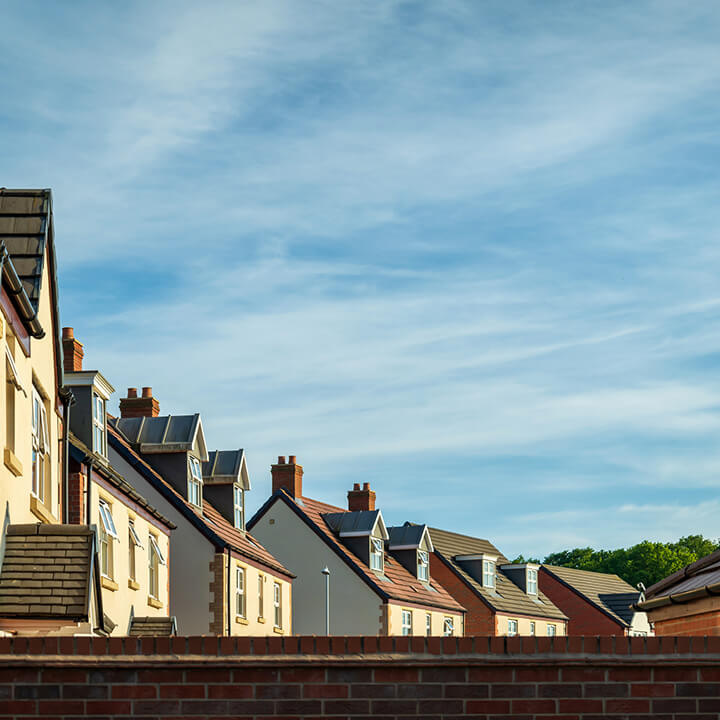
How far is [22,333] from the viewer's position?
583 inches

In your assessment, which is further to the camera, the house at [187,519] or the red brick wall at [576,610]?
the red brick wall at [576,610]

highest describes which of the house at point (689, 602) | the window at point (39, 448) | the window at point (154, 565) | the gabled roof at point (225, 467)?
the gabled roof at point (225, 467)

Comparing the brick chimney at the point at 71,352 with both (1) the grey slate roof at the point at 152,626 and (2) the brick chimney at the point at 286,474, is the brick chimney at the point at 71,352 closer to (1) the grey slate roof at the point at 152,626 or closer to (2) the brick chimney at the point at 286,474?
(1) the grey slate roof at the point at 152,626

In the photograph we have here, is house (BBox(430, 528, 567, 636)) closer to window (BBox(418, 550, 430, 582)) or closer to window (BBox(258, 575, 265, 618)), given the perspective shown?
window (BBox(418, 550, 430, 582))

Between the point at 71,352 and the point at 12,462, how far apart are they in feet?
43.4

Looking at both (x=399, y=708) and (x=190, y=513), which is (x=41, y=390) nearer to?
(x=399, y=708)

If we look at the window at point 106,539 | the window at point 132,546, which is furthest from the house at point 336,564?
the window at point 106,539

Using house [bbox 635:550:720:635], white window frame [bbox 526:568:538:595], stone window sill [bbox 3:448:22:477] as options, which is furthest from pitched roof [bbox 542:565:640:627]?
stone window sill [bbox 3:448:22:477]

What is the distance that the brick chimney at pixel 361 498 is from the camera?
51.7 m

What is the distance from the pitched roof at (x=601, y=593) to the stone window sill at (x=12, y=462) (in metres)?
55.4

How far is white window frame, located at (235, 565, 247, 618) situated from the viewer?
112 feet

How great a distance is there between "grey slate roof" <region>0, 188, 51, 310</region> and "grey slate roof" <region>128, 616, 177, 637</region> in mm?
12616

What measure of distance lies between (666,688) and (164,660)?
335 centimetres

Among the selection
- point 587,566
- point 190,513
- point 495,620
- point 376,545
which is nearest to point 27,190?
point 190,513
